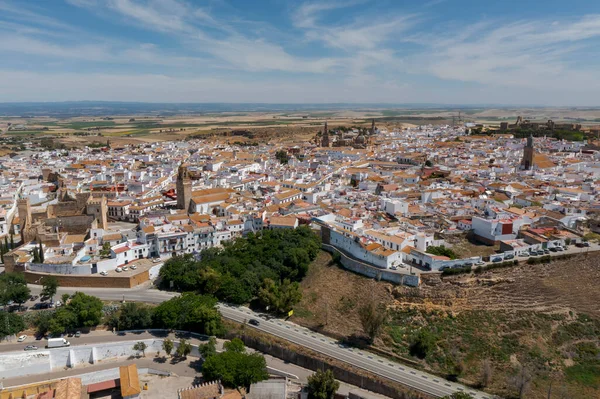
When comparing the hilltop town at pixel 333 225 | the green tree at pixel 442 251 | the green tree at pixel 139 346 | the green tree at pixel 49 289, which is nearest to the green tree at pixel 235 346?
the hilltop town at pixel 333 225

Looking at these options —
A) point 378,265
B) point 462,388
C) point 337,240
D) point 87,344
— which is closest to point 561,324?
point 462,388

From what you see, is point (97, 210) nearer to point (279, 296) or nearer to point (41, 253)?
point (41, 253)

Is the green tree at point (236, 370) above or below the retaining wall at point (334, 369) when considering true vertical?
above

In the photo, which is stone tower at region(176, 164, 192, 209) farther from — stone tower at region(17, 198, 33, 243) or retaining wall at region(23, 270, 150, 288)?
retaining wall at region(23, 270, 150, 288)

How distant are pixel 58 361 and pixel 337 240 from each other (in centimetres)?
1940

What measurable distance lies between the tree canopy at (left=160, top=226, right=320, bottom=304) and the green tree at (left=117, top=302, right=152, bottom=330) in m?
3.97

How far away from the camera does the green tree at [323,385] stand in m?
20.2

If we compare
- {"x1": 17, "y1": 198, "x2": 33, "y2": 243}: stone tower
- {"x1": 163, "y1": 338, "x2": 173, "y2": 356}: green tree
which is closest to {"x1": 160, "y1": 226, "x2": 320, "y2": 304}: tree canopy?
{"x1": 163, "y1": 338, "x2": 173, "y2": 356}: green tree

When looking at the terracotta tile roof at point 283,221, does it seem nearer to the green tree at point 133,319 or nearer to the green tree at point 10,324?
the green tree at point 133,319

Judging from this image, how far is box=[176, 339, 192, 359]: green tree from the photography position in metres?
23.7

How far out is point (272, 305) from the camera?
90.5 feet

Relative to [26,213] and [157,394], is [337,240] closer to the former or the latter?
[157,394]

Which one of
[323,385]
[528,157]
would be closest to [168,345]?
[323,385]

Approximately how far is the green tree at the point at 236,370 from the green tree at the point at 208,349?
113 centimetres
